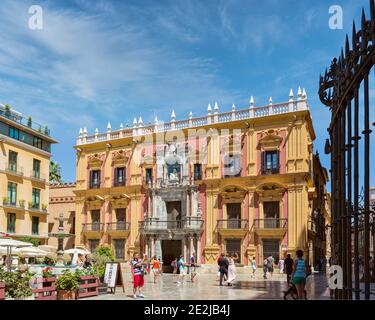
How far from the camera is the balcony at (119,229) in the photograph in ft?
115

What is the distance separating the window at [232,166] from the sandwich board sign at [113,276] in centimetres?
1760

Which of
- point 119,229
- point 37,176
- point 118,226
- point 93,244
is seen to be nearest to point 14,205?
point 37,176

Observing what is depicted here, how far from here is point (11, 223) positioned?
3400 centimetres

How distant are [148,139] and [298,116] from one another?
11.5 meters

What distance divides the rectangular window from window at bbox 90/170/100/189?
1831mm

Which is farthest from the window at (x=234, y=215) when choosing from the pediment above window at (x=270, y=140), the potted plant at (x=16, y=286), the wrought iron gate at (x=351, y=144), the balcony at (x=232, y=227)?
the wrought iron gate at (x=351, y=144)

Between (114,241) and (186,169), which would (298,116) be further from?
(114,241)

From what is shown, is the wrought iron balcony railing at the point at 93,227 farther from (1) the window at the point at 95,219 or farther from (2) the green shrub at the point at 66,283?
(2) the green shrub at the point at 66,283

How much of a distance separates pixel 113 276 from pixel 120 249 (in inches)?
846

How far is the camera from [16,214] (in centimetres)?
3459

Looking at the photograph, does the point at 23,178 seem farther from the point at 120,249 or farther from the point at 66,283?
the point at 66,283

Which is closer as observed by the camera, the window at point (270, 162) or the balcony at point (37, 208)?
the window at point (270, 162)
